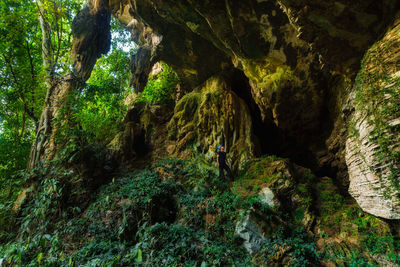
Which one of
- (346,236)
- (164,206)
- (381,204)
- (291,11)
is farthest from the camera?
(164,206)

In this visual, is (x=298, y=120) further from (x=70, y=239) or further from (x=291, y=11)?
(x=70, y=239)

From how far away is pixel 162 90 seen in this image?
12438 mm

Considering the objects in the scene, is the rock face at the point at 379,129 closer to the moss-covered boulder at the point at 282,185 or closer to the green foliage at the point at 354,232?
the green foliage at the point at 354,232

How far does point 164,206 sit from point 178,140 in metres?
4.16

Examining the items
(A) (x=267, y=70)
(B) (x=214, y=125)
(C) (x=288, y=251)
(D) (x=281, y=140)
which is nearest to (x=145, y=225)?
(C) (x=288, y=251)

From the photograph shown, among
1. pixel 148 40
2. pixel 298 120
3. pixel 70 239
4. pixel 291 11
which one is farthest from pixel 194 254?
pixel 148 40

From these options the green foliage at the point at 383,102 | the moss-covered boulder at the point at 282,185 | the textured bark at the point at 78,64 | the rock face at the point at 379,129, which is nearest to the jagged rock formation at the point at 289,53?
the rock face at the point at 379,129

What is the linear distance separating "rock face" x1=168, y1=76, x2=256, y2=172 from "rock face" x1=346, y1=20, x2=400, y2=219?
4.44 metres

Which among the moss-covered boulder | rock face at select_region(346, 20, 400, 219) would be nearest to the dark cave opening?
the moss-covered boulder

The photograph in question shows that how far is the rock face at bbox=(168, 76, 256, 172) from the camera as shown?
8789 mm

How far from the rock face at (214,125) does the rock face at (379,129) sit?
4.44 metres

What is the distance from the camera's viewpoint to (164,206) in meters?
6.61

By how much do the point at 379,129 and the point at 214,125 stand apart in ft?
21.5

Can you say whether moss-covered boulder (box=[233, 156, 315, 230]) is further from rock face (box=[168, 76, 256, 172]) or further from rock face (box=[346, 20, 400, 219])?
rock face (box=[346, 20, 400, 219])
